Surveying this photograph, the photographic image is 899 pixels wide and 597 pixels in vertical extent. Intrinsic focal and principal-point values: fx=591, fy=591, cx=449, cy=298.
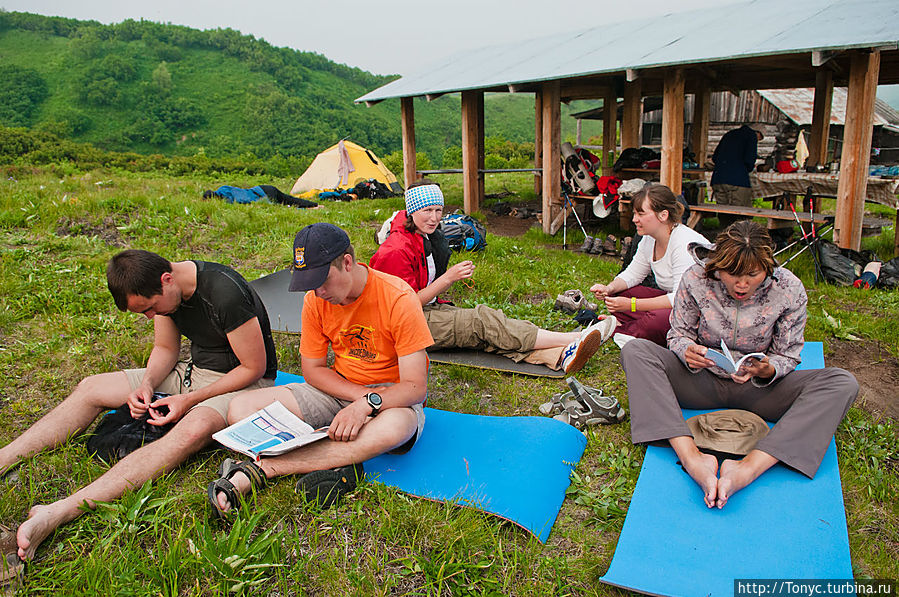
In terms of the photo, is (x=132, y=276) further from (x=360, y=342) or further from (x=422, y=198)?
(x=422, y=198)

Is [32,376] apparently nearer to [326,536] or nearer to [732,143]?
[326,536]

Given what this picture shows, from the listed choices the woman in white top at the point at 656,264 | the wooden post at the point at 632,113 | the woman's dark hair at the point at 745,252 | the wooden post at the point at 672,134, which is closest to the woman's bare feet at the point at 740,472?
the woman's dark hair at the point at 745,252

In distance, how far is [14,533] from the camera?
2.47 meters

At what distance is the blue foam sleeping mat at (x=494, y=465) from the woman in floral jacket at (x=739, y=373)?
1.54 ft

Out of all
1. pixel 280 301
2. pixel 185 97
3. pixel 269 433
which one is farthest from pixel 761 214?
pixel 185 97

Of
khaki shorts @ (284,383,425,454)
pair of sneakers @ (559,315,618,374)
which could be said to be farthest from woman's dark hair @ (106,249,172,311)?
pair of sneakers @ (559,315,618,374)

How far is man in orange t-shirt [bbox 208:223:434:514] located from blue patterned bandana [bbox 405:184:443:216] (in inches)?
51.6

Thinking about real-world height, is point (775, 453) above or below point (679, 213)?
below

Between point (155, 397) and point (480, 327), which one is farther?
point (480, 327)

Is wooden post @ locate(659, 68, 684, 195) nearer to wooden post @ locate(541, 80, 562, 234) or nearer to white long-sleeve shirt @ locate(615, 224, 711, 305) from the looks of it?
wooden post @ locate(541, 80, 562, 234)

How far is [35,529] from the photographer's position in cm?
244

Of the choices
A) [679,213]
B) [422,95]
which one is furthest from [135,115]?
[679,213]

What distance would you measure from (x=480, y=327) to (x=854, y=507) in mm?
2544

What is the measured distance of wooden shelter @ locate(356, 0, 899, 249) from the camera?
6.31 metres
